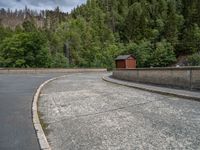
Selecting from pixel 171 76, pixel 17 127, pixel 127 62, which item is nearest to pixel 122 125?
pixel 17 127

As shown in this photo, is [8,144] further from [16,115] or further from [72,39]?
[72,39]

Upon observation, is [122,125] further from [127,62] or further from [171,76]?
[127,62]

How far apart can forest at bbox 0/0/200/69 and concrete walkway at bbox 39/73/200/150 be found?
52.5 metres

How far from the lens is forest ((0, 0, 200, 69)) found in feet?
204

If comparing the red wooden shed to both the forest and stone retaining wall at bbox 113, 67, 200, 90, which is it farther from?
stone retaining wall at bbox 113, 67, 200, 90

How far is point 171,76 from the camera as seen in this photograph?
15875mm

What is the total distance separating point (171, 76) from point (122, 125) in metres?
9.30

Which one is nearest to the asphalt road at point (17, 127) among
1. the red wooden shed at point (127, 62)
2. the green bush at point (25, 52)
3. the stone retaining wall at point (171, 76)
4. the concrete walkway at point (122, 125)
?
the concrete walkway at point (122, 125)

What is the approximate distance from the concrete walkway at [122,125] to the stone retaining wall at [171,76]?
2957mm

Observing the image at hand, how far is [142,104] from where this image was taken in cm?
1056

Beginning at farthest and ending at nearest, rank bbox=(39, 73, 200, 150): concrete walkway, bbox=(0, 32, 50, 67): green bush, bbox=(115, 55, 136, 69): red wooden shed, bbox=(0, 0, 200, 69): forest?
1. bbox=(0, 0, 200, 69): forest
2. bbox=(0, 32, 50, 67): green bush
3. bbox=(115, 55, 136, 69): red wooden shed
4. bbox=(39, 73, 200, 150): concrete walkway

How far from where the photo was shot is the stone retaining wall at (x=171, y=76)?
1376 cm

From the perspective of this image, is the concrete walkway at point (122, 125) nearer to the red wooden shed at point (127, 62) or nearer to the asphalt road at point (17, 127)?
the asphalt road at point (17, 127)

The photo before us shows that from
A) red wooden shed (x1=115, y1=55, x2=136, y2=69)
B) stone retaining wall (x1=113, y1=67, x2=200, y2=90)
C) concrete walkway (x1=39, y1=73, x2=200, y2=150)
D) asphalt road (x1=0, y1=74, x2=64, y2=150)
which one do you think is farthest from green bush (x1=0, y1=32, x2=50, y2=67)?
concrete walkway (x1=39, y1=73, x2=200, y2=150)
